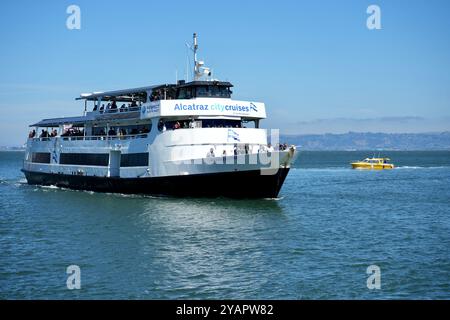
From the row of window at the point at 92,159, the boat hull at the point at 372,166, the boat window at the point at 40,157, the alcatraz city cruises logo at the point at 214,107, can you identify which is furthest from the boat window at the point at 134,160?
the boat hull at the point at 372,166

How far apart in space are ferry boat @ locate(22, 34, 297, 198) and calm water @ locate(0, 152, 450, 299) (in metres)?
1.40

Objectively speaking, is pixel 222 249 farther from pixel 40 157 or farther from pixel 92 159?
pixel 40 157

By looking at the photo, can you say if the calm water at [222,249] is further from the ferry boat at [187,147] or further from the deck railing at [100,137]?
the deck railing at [100,137]

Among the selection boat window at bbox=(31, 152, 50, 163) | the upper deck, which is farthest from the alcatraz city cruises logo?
boat window at bbox=(31, 152, 50, 163)

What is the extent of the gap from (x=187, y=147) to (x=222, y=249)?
14.1m

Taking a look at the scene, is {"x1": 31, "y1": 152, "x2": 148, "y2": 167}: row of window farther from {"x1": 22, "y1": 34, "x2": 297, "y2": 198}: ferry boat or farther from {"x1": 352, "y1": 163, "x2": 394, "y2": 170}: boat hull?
{"x1": 352, "y1": 163, "x2": 394, "y2": 170}: boat hull

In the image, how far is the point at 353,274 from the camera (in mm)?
18234

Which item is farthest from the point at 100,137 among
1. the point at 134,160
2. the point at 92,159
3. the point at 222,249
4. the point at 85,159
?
the point at 222,249

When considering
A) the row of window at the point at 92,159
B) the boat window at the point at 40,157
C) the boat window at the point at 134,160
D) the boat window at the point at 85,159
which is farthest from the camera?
the boat window at the point at 40,157

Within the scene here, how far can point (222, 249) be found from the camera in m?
21.6

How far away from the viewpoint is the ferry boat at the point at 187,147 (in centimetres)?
3353

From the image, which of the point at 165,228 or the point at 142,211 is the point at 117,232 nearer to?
the point at 165,228

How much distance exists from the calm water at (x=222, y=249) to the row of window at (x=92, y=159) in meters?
2.86
